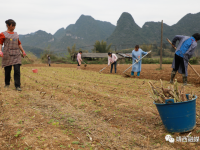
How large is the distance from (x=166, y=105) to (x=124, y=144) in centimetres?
79

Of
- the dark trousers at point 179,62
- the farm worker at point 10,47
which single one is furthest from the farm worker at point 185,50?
the farm worker at point 10,47

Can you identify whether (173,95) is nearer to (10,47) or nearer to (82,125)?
(82,125)

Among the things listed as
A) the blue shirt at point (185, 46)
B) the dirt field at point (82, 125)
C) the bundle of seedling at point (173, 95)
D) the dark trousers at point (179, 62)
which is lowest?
the dirt field at point (82, 125)

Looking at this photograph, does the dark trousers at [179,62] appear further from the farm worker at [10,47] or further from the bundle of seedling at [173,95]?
the farm worker at [10,47]

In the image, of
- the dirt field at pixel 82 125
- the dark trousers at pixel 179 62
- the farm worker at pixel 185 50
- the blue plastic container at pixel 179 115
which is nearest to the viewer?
the dirt field at pixel 82 125

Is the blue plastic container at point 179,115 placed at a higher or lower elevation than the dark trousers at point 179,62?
lower

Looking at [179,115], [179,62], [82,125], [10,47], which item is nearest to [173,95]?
[179,115]

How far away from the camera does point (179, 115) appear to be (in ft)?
8.32

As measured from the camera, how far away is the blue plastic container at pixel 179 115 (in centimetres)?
252

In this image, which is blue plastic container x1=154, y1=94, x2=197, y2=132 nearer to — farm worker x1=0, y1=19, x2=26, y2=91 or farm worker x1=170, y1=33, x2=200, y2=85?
farm worker x1=170, y1=33, x2=200, y2=85

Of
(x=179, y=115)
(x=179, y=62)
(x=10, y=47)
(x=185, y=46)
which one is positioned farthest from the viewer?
(x=179, y=62)

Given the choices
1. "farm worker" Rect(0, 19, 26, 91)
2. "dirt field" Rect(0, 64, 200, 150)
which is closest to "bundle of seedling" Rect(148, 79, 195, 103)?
"dirt field" Rect(0, 64, 200, 150)

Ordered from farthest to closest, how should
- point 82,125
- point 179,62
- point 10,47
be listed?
point 179,62 < point 10,47 < point 82,125

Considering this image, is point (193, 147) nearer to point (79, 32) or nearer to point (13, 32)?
point (13, 32)
